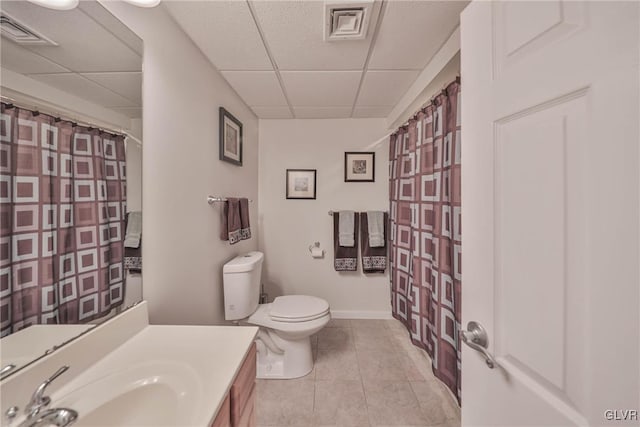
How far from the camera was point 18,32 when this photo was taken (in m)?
0.59

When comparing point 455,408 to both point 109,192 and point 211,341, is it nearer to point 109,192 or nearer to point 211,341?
point 211,341

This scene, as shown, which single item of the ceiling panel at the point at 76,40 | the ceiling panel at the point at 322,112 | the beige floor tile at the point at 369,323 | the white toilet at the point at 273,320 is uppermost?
the ceiling panel at the point at 322,112

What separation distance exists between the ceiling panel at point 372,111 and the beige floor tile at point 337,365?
85.0 inches

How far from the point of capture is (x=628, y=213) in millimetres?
369

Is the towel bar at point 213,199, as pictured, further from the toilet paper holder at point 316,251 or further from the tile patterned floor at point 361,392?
the tile patterned floor at point 361,392

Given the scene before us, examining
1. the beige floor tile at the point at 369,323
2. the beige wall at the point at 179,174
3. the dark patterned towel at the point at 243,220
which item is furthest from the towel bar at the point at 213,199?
the beige floor tile at the point at 369,323

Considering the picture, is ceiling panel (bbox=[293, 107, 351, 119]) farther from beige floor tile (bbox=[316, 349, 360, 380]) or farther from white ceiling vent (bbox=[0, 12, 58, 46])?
beige floor tile (bbox=[316, 349, 360, 380])

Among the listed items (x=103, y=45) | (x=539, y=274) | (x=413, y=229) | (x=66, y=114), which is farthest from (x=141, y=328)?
(x=413, y=229)

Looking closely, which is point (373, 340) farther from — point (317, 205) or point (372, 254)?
point (317, 205)

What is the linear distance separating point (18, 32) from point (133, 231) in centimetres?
62

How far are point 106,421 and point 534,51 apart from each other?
4.43 feet

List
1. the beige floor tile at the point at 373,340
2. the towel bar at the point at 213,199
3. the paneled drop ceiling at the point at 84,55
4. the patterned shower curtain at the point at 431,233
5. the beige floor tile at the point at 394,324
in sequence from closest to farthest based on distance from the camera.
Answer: the paneled drop ceiling at the point at 84,55, the patterned shower curtain at the point at 431,233, the towel bar at the point at 213,199, the beige floor tile at the point at 373,340, the beige floor tile at the point at 394,324

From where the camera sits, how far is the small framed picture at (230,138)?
162cm

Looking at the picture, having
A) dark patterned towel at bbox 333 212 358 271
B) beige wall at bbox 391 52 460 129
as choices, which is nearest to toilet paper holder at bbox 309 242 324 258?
dark patterned towel at bbox 333 212 358 271
